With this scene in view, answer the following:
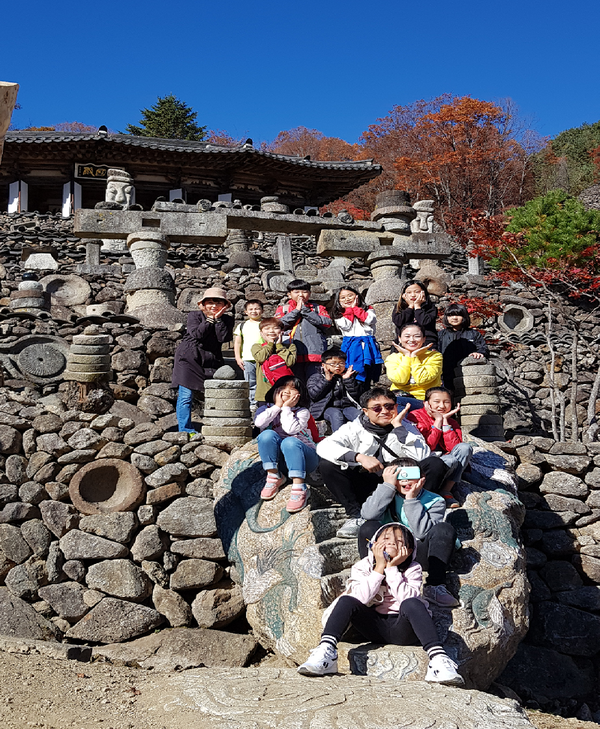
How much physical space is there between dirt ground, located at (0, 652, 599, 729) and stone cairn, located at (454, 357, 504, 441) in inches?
112

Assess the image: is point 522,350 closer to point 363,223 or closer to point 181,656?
point 363,223

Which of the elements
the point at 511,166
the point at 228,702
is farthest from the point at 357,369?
the point at 511,166

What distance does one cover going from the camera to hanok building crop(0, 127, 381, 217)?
62.7ft

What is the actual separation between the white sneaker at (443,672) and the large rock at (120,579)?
8.25 feet

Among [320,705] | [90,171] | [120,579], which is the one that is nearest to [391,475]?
[320,705]

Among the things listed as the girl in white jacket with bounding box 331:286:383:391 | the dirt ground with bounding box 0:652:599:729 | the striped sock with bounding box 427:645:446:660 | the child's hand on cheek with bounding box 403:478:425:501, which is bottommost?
the dirt ground with bounding box 0:652:599:729

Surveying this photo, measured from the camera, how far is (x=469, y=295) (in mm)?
13461

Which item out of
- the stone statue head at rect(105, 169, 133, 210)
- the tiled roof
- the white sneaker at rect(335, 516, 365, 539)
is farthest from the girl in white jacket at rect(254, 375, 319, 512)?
the tiled roof

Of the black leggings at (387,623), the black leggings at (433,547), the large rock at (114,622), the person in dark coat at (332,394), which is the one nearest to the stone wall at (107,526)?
the large rock at (114,622)

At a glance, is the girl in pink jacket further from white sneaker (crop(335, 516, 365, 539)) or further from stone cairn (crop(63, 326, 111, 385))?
stone cairn (crop(63, 326, 111, 385))

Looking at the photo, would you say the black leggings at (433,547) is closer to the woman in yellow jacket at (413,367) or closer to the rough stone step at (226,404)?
the woman in yellow jacket at (413,367)

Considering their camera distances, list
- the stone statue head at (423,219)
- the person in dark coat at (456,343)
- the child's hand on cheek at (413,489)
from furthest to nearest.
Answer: the stone statue head at (423,219)
the person in dark coat at (456,343)
the child's hand on cheek at (413,489)

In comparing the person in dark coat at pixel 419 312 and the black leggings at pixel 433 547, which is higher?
the person in dark coat at pixel 419 312

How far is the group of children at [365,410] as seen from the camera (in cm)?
347
